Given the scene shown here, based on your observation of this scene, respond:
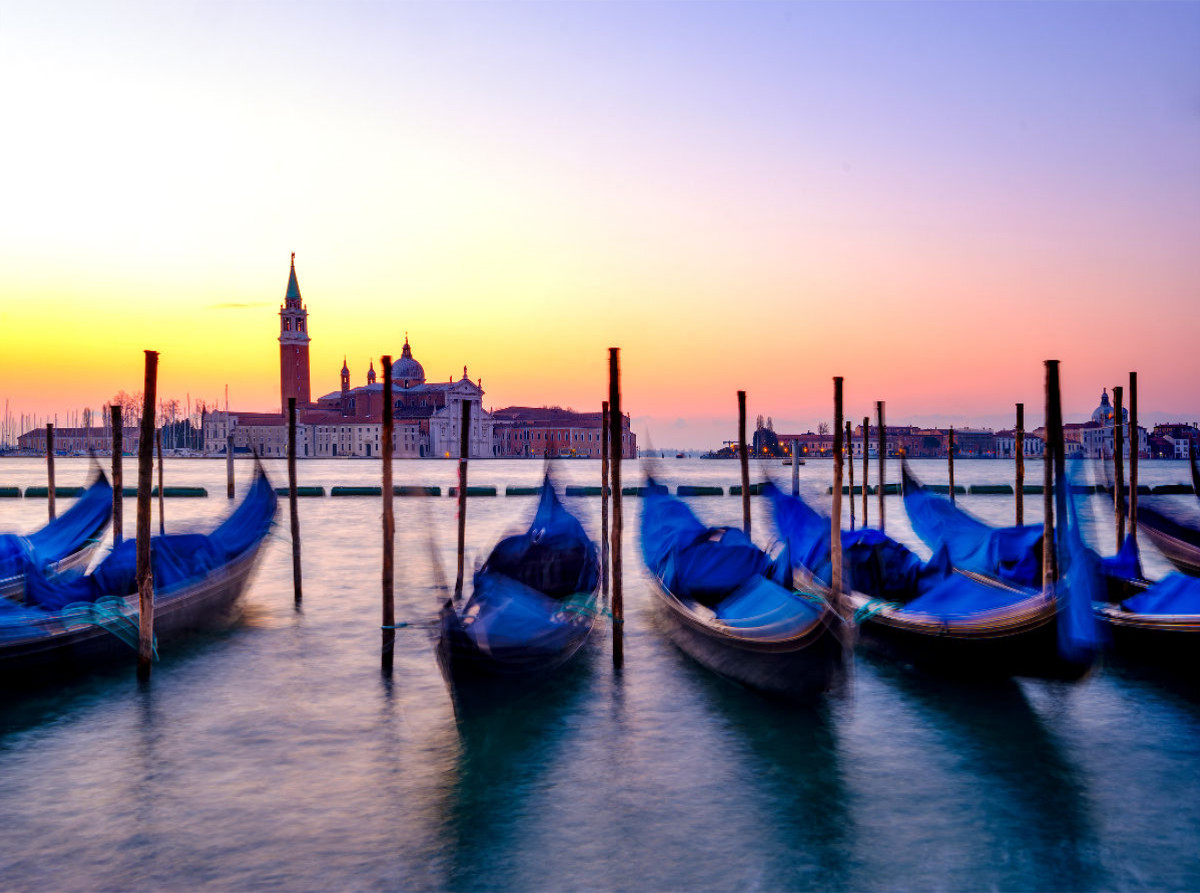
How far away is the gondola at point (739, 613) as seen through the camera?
5316 mm

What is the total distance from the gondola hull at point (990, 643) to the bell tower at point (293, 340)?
71.8m

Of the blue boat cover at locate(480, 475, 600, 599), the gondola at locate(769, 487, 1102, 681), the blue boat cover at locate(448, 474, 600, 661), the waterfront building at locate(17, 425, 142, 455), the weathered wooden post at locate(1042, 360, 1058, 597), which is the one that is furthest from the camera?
the waterfront building at locate(17, 425, 142, 455)

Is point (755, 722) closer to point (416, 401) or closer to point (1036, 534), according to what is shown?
point (1036, 534)

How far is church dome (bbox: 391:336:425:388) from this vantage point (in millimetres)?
85938

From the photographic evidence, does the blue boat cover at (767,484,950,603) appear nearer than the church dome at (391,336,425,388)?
Yes

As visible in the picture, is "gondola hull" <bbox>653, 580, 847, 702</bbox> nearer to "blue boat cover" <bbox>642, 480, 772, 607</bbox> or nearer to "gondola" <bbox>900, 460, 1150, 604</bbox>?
"blue boat cover" <bbox>642, 480, 772, 607</bbox>

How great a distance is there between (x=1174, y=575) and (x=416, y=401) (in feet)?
261

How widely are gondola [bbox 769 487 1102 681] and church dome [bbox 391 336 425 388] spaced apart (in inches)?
3131

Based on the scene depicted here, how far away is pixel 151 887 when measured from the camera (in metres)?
3.97

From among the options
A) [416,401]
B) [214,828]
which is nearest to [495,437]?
[416,401]

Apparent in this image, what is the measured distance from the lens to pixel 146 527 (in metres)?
6.46

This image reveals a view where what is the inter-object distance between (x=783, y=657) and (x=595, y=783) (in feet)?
4.28

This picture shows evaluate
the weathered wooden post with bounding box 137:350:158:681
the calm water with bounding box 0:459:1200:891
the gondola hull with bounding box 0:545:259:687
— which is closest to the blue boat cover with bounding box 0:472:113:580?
the gondola hull with bounding box 0:545:259:687

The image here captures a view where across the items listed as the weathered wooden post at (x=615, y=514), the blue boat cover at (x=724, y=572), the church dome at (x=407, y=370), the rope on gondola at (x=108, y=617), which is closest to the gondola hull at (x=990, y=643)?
the blue boat cover at (x=724, y=572)
